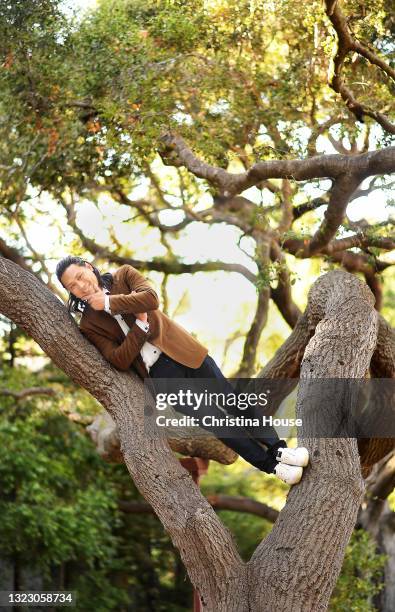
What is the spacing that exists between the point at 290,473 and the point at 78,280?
1381 millimetres

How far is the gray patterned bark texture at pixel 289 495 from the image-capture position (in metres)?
3.67

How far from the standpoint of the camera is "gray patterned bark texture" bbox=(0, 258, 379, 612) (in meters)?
3.67

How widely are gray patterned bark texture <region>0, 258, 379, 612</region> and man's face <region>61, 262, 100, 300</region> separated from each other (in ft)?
0.38

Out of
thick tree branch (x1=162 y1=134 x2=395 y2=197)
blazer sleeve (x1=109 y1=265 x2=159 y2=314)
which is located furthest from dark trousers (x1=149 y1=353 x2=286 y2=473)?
thick tree branch (x1=162 y1=134 x2=395 y2=197)

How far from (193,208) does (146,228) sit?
31.6 inches

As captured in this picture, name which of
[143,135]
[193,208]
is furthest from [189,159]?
[193,208]

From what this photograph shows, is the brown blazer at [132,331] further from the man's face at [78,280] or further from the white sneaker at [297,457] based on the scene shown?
the white sneaker at [297,457]

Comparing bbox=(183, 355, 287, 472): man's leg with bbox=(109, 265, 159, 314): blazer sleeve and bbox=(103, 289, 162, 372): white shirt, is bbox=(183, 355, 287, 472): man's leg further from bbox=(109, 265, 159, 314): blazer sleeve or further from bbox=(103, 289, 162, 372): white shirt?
bbox=(109, 265, 159, 314): blazer sleeve

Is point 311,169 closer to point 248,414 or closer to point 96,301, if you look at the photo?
point 248,414

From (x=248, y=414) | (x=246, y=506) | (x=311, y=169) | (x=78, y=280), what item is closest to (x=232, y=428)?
(x=248, y=414)

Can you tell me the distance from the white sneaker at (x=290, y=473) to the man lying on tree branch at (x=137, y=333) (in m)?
0.12

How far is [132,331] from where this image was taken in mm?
4281

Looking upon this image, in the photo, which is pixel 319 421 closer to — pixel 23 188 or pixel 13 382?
pixel 23 188

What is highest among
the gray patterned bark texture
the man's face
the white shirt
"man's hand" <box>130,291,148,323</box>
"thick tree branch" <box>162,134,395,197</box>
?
"thick tree branch" <box>162,134,395,197</box>
